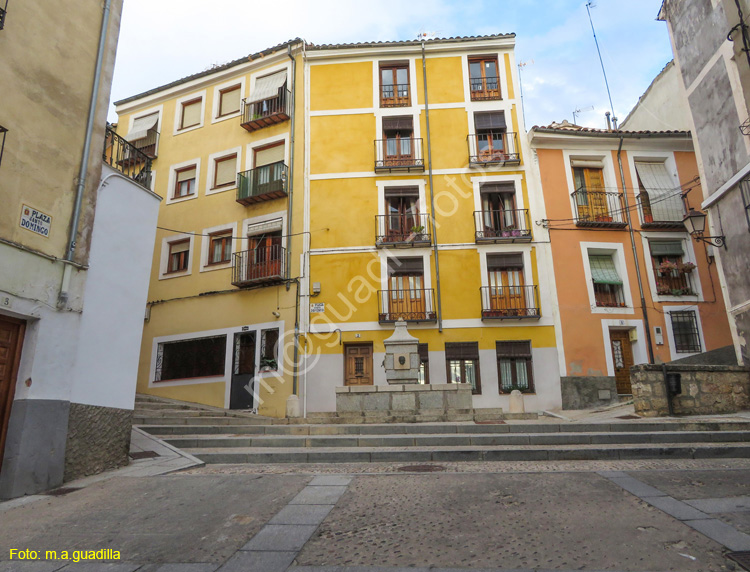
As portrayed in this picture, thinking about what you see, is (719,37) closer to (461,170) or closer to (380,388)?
(461,170)

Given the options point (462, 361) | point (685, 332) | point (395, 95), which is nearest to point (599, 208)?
point (685, 332)

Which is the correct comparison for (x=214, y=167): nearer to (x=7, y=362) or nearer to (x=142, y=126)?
(x=142, y=126)

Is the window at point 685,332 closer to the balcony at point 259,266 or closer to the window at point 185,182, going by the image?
the balcony at point 259,266

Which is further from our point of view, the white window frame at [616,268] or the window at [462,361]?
the white window frame at [616,268]

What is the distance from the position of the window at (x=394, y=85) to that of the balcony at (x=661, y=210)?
9.67 metres

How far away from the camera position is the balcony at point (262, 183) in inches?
741

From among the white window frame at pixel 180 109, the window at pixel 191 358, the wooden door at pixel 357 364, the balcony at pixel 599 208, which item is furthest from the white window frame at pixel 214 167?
the balcony at pixel 599 208

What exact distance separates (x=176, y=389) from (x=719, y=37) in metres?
19.8

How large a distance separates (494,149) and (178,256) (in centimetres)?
1328

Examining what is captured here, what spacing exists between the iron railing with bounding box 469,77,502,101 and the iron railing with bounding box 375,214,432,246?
17.8 ft

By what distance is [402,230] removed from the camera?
18.8m

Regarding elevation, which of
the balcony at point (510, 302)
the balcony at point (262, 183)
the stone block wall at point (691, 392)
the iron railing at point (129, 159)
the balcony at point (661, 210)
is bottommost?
the stone block wall at point (691, 392)

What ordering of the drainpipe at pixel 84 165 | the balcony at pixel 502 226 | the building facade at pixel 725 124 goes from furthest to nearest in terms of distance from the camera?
the balcony at pixel 502 226, the building facade at pixel 725 124, the drainpipe at pixel 84 165

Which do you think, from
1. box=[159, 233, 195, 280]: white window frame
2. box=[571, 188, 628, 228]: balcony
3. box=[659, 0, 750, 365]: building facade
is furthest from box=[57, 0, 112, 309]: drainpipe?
box=[571, 188, 628, 228]: balcony
